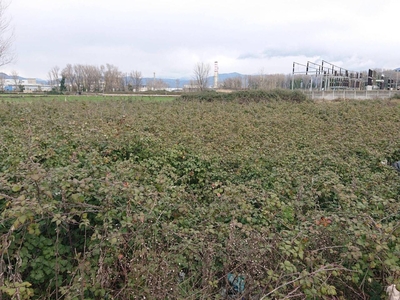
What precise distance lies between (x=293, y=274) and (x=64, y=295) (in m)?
1.84

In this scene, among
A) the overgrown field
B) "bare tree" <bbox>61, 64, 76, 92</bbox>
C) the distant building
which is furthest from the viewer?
"bare tree" <bbox>61, 64, 76, 92</bbox>

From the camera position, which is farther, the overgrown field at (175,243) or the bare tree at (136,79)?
the bare tree at (136,79)

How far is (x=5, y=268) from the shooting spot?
222 centimetres

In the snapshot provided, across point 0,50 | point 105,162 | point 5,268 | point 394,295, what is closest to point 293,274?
point 394,295

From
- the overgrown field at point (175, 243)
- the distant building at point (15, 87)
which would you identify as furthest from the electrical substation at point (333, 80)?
the distant building at point (15, 87)

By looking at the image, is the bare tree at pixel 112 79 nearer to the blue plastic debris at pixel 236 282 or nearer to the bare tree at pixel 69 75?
the bare tree at pixel 69 75

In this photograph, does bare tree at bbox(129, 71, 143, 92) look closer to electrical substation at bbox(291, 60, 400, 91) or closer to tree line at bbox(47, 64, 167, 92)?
tree line at bbox(47, 64, 167, 92)

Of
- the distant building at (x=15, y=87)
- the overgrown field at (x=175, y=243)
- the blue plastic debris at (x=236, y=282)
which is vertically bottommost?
the blue plastic debris at (x=236, y=282)

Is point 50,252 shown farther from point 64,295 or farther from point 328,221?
point 328,221

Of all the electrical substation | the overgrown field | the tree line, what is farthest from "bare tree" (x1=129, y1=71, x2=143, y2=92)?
the overgrown field

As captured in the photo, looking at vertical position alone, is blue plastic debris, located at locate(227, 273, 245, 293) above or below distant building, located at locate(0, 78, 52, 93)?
below

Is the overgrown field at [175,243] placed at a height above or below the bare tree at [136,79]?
below

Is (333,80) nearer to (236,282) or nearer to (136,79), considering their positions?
(236,282)

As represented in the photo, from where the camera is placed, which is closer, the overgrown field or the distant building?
the overgrown field
